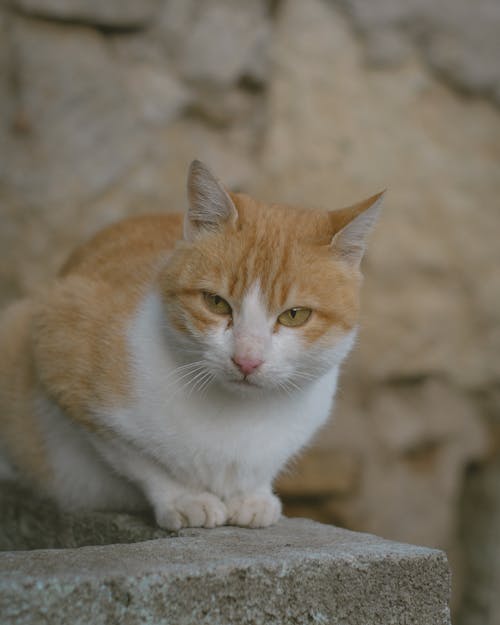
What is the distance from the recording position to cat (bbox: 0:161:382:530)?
6.22 feet

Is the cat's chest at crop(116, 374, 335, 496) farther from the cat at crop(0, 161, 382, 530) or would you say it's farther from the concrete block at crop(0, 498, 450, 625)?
the concrete block at crop(0, 498, 450, 625)

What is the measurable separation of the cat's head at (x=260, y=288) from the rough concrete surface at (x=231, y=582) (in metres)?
0.37

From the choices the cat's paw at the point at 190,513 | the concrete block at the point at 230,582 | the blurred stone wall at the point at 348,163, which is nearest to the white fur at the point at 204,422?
the cat's paw at the point at 190,513

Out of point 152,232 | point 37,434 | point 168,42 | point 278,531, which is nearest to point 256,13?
point 168,42

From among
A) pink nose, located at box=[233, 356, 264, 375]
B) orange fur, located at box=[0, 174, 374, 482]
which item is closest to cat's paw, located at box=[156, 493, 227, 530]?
orange fur, located at box=[0, 174, 374, 482]

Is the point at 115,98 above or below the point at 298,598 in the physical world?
above

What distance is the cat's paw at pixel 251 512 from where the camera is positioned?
2062 mm

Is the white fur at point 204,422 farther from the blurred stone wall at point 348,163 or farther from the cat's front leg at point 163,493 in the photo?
the blurred stone wall at point 348,163

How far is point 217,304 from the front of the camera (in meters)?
1.93

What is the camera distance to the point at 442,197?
3668mm

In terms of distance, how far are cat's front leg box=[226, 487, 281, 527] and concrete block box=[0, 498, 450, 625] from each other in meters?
0.13

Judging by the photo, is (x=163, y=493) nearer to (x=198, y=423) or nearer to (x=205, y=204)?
(x=198, y=423)

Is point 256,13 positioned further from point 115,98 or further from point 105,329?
point 105,329

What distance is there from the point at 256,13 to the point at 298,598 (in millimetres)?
2541
